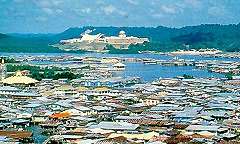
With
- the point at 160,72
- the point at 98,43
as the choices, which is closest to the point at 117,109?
the point at 160,72

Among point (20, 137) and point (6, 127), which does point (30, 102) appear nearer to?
point (6, 127)

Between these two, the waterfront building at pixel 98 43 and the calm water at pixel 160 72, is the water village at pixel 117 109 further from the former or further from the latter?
the waterfront building at pixel 98 43

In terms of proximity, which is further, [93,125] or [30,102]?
[30,102]

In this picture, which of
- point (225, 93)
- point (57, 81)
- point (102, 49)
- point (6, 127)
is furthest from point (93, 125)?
point (102, 49)

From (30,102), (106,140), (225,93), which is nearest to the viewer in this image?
(106,140)

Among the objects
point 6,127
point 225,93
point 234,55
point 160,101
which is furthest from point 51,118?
point 234,55

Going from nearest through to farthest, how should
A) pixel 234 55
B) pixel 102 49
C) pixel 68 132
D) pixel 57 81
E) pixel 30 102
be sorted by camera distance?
1. pixel 68 132
2. pixel 30 102
3. pixel 57 81
4. pixel 234 55
5. pixel 102 49

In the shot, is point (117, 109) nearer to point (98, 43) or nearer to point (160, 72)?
point (160, 72)

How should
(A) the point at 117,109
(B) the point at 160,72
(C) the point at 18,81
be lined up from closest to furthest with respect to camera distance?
(A) the point at 117,109 < (C) the point at 18,81 < (B) the point at 160,72
